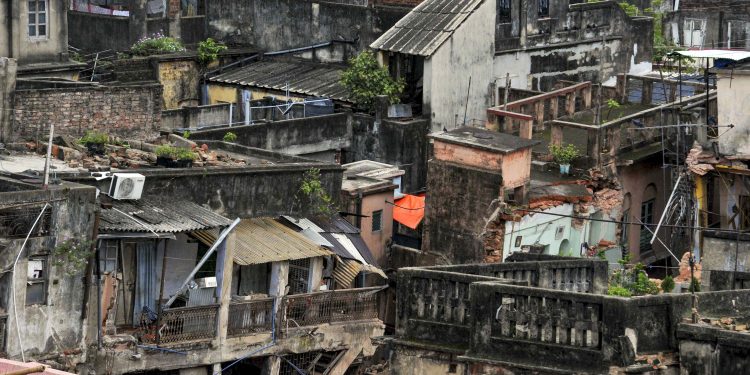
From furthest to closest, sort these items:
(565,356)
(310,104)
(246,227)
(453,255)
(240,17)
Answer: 1. (240,17)
2. (310,104)
3. (453,255)
4. (246,227)
5. (565,356)

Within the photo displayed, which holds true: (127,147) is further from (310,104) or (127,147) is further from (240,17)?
(240,17)

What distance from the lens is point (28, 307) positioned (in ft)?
111

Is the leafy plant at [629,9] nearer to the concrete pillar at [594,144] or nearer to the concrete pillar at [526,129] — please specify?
the concrete pillar at [526,129]

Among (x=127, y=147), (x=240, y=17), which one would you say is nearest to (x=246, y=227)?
(x=127, y=147)

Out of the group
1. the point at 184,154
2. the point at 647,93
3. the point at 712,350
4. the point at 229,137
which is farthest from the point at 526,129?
the point at 712,350

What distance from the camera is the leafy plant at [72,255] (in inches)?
1336

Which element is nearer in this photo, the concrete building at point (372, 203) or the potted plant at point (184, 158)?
the potted plant at point (184, 158)

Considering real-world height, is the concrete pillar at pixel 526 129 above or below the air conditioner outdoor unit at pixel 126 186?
above

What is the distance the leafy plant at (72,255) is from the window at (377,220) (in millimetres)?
10651

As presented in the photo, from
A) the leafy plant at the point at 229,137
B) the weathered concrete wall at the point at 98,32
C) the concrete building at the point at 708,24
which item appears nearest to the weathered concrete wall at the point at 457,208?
the leafy plant at the point at 229,137

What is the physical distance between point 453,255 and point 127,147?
717 cm

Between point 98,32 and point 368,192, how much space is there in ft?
50.4

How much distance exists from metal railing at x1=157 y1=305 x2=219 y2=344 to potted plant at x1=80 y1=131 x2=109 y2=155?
14.4 feet

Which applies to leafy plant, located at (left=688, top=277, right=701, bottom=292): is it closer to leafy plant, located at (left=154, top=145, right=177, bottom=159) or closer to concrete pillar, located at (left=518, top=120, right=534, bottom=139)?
leafy plant, located at (left=154, top=145, right=177, bottom=159)
